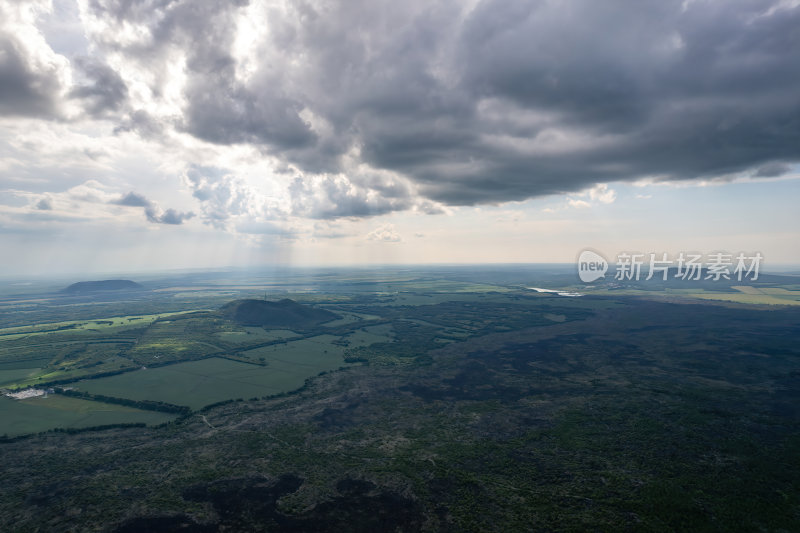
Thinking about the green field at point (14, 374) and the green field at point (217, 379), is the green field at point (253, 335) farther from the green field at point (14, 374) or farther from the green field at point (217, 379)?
the green field at point (14, 374)

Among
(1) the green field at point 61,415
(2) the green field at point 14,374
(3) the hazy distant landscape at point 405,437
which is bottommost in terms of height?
(2) the green field at point 14,374

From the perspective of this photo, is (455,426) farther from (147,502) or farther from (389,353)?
(389,353)

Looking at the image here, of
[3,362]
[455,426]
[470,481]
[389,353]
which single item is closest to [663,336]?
[389,353]

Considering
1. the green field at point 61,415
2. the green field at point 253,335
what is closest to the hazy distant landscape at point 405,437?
the green field at point 61,415

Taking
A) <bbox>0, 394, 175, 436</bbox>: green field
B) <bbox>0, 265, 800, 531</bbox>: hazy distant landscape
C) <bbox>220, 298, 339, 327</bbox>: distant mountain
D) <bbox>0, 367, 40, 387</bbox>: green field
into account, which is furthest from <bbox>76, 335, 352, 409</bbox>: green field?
<bbox>220, 298, 339, 327</bbox>: distant mountain

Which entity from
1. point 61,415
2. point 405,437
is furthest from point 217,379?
point 405,437

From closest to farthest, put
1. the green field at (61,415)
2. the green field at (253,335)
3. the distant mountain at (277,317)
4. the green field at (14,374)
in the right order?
the green field at (61,415)
the green field at (14,374)
the green field at (253,335)
the distant mountain at (277,317)

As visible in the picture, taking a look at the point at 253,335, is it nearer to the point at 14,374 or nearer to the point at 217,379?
the point at 217,379
